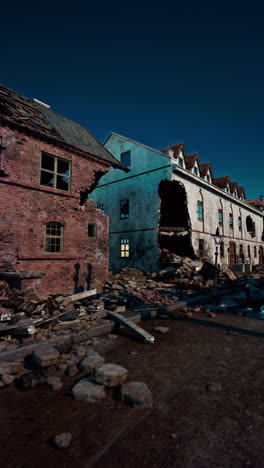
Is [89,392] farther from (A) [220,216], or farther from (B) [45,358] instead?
(A) [220,216]

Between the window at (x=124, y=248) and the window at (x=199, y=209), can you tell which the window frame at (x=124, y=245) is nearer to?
the window at (x=124, y=248)

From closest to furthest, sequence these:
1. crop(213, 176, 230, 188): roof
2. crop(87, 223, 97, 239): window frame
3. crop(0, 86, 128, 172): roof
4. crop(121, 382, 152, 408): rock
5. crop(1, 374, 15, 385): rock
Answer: crop(121, 382, 152, 408): rock
crop(1, 374, 15, 385): rock
crop(0, 86, 128, 172): roof
crop(87, 223, 97, 239): window frame
crop(213, 176, 230, 188): roof

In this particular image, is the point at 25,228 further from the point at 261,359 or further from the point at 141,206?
the point at 141,206

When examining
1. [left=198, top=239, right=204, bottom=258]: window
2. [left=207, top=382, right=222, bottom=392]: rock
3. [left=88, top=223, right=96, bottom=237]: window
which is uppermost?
[left=88, top=223, right=96, bottom=237]: window

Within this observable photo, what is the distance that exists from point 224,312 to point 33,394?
6.40m

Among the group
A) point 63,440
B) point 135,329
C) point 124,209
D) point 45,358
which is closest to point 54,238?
point 135,329

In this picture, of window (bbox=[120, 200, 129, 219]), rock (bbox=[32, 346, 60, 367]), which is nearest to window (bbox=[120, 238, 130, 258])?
window (bbox=[120, 200, 129, 219])

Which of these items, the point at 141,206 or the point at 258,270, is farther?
the point at 258,270

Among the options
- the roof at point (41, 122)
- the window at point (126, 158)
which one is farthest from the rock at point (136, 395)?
the window at point (126, 158)

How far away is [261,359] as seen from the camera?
3.93m

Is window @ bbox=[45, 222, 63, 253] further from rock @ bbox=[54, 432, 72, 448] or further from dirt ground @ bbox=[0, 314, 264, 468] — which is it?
rock @ bbox=[54, 432, 72, 448]

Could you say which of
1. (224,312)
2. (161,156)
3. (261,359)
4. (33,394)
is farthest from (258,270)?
(33,394)

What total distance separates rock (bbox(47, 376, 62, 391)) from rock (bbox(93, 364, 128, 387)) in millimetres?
511

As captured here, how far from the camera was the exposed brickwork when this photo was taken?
7734 mm
